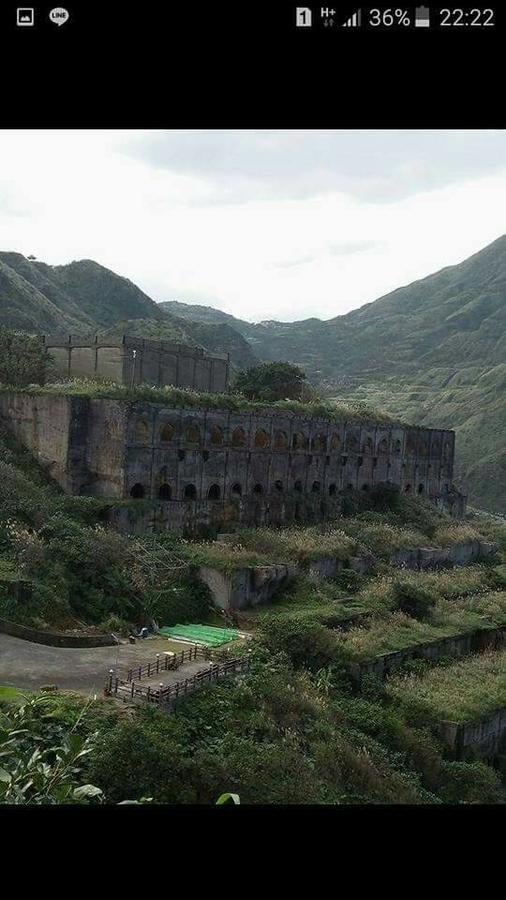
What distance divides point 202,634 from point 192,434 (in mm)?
10925

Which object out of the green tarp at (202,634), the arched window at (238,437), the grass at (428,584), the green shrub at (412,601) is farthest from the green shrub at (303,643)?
the arched window at (238,437)

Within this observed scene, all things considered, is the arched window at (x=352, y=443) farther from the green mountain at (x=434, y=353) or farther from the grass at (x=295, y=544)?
the green mountain at (x=434, y=353)

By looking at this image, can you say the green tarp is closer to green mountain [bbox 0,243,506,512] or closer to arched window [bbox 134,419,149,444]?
arched window [bbox 134,419,149,444]

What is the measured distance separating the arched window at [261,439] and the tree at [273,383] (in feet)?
27.7

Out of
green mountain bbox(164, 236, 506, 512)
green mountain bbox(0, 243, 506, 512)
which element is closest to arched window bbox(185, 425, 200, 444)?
green mountain bbox(0, 243, 506, 512)

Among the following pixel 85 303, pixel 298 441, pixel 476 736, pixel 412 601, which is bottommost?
pixel 476 736

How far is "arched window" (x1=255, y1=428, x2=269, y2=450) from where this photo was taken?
110ft

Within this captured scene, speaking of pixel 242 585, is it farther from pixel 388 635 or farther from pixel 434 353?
pixel 434 353

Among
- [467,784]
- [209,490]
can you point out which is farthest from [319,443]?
[467,784]

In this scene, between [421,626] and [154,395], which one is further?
[154,395]

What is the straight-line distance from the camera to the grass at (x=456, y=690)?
19234 mm

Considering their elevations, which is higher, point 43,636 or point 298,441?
point 298,441

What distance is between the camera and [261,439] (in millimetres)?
33812
